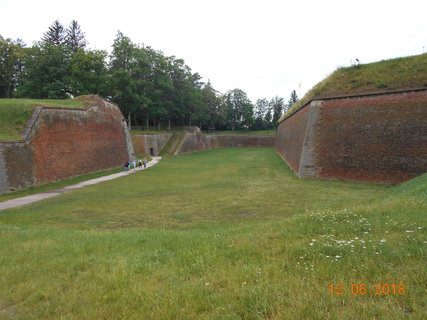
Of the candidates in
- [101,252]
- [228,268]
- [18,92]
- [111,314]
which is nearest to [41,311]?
[111,314]

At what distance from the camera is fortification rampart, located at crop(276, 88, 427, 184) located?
13.7 meters

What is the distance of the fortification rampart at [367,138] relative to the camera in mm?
13667

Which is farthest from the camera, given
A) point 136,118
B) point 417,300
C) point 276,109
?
point 276,109

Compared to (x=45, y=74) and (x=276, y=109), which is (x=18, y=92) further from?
(x=276, y=109)

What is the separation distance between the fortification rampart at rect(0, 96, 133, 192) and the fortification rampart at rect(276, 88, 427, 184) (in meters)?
17.2

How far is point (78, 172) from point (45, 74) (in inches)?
815

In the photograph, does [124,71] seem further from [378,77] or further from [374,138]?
[374,138]

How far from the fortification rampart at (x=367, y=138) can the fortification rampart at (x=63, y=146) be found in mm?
17246

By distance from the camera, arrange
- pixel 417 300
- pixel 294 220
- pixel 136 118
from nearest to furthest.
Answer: pixel 417 300 → pixel 294 220 → pixel 136 118

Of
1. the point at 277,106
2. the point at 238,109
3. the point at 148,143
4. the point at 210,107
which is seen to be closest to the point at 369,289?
the point at 148,143

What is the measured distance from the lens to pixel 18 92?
33.7 m

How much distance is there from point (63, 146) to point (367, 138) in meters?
21.0

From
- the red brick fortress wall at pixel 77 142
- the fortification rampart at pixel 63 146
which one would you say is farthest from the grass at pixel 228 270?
the red brick fortress wall at pixel 77 142

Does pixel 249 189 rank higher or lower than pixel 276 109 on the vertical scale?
lower
